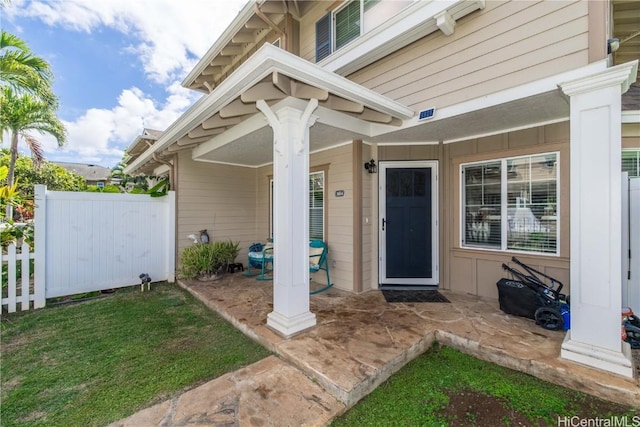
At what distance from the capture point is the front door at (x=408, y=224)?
4.59 metres

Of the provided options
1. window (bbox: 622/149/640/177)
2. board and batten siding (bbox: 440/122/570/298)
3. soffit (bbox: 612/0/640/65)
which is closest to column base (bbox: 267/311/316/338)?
board and batten siding (bbox: 440/122/570/298)

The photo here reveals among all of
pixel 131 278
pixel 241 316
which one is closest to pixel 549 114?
pixel 241 316

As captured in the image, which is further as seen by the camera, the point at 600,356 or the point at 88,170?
the point at 88,170

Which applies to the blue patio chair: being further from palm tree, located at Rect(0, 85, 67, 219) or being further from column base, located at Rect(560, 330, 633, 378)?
palm tree, located at Rect(0, 85, 67, 219)

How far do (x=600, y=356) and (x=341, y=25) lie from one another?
218 inches

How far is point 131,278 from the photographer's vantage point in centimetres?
512

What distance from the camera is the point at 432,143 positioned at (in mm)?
4523

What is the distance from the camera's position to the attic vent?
135 inches

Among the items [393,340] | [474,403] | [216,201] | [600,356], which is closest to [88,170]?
[216,201]

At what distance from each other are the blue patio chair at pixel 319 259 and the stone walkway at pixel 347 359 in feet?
2.37

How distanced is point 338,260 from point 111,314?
351 centimetres

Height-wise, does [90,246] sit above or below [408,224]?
below

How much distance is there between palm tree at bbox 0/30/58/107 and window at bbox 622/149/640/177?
11.2m

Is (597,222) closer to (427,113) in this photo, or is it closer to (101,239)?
(427,113)
